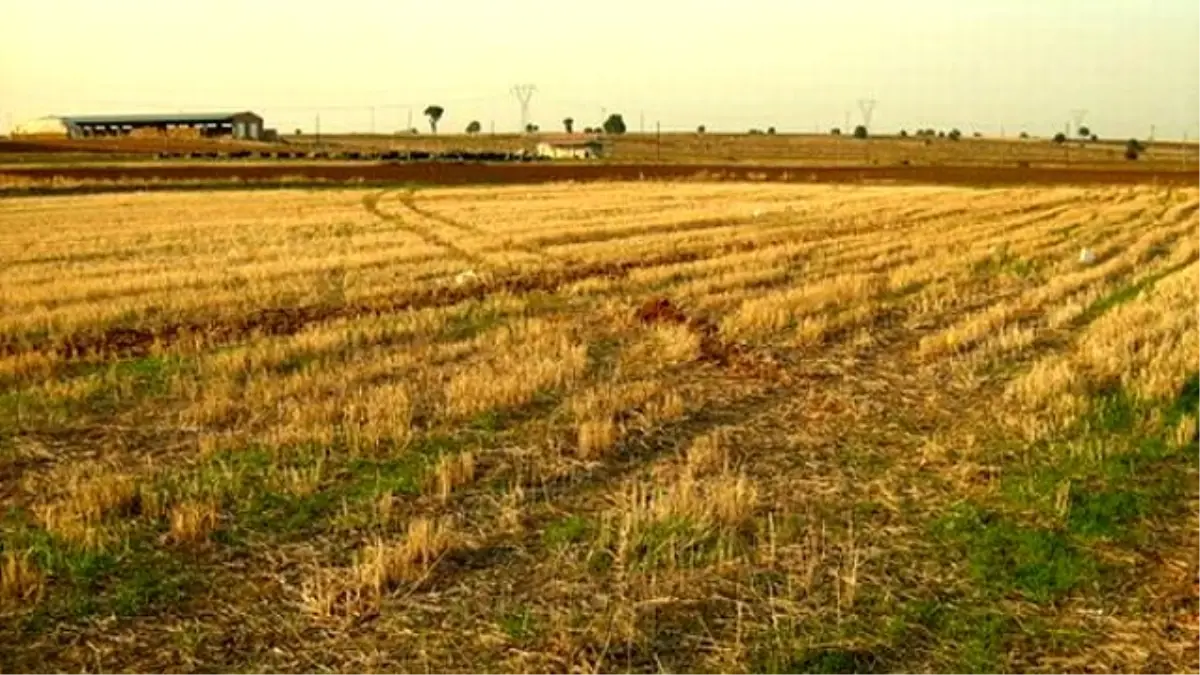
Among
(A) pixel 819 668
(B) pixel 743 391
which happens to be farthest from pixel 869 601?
(B) pixel 743 391

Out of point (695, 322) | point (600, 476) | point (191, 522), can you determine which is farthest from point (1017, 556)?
point (695, 322)

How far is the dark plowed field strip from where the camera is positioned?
74.4 m

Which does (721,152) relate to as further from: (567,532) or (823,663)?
(823,663)

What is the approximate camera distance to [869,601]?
6.73 metres

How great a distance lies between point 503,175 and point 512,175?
0.75 meters

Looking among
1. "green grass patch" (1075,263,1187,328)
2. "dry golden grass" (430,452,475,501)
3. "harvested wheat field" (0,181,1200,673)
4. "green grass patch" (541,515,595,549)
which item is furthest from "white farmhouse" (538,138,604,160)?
"green grass patch" (541,515,595,549)

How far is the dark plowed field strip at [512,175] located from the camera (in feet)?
244

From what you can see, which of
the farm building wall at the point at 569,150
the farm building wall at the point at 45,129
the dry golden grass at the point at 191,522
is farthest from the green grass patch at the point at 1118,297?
the farm building wall at the point at 45,129

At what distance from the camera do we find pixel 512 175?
82.2 meters

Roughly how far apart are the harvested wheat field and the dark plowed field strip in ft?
181

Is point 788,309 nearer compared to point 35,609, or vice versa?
point 35,609

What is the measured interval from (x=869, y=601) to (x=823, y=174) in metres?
87.1

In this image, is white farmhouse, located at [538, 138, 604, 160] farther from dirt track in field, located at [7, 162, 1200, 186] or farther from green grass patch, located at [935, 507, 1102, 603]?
green grass patch, located at [935, 507, 1102, 603]

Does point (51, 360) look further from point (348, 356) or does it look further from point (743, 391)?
point (743, 391)
